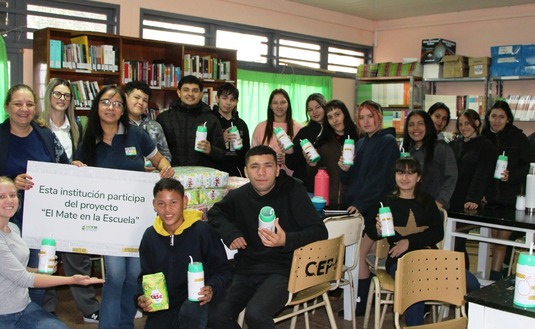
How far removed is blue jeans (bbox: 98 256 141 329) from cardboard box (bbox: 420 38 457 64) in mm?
6526

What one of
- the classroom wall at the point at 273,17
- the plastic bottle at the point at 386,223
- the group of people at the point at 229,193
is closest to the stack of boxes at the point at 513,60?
the classroom wall at the point at 273,17

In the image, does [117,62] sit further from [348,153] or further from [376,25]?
[376,25]

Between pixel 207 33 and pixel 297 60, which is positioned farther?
pixel 297 60

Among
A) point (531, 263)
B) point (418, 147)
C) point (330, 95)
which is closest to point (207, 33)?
point (330, 95)

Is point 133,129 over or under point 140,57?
under

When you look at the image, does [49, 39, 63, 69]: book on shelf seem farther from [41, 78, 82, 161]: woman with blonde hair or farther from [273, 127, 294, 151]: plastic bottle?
[273, 127, 294, 151]: plastic bottle

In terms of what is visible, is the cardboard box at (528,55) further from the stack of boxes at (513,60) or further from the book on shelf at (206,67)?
the book on shelf at (206,67)

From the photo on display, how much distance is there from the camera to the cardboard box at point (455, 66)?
809cm

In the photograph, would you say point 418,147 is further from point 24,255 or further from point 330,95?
point 330,95

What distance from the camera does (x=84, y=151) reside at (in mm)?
3270

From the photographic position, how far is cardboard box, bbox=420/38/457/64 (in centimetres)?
841

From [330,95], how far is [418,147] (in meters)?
4.77

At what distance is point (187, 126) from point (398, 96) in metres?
5.10

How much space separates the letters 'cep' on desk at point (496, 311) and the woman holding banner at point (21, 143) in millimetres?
2299
